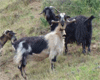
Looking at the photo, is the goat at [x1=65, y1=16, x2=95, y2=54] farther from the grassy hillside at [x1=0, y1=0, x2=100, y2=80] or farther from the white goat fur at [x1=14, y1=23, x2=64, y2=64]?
the white goat fur at [x1=14, y1=23, x2=64, y2=64]

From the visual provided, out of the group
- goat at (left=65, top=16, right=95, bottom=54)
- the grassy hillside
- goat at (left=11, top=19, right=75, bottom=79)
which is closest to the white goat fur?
goat at (left=11, top=19, right=75, bottom=79)

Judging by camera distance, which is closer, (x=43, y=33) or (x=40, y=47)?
(x=40, y=47)

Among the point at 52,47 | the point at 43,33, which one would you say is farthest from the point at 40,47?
the point at 43,33

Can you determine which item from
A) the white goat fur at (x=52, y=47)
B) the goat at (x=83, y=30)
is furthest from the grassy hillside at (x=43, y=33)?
the white goat fur at (x=52, y=47)

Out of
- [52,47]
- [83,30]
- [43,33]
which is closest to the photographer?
[52,47]

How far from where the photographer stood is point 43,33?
975 cm

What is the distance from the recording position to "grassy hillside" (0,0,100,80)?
16.9 feet

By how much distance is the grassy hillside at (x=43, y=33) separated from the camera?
5.14 m

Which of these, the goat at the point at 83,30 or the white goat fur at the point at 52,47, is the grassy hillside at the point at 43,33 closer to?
A: the goat at the point at 83,30

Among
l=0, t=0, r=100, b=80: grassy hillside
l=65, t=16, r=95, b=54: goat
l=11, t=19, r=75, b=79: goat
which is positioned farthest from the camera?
l=65, t=16, r=95, b=54: goat

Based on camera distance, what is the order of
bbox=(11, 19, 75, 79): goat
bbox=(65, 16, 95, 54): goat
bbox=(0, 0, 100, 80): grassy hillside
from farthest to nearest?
bbox=(65, 16, 95, 54): goat, bbox=(11, 19, 75, 79): goat, bbox=(0, 0, 100, 80): grassy hillside

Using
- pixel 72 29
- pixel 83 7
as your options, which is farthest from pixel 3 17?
pixel 72 29

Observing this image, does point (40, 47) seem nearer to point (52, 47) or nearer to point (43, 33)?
point (52, 47)

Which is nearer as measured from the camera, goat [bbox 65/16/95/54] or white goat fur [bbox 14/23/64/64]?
white goat fur [bbox 14/23/64/64]
